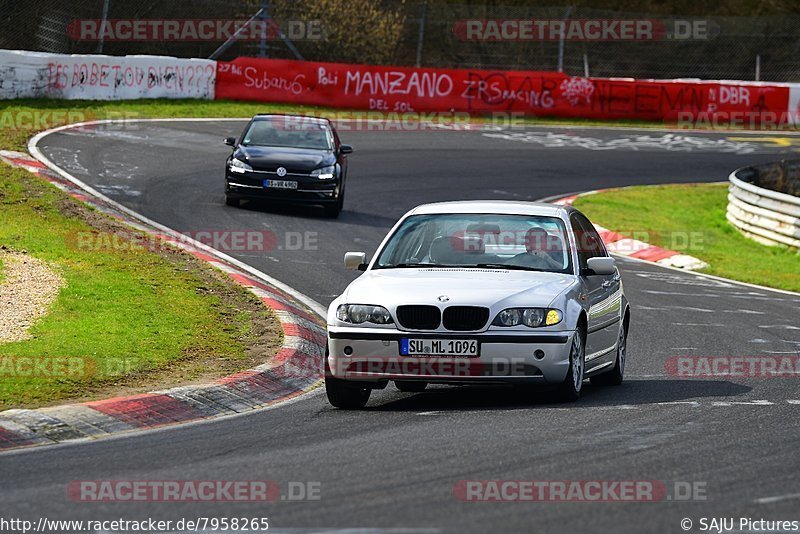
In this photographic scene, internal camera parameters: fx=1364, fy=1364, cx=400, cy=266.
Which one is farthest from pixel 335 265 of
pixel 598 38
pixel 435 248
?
pixel 598 38

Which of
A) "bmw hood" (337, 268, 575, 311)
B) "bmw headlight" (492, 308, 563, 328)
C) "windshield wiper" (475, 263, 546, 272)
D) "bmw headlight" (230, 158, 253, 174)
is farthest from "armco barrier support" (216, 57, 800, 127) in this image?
"bmw headlight" (492, 308, 563, 328)

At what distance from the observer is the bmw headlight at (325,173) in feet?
71.3

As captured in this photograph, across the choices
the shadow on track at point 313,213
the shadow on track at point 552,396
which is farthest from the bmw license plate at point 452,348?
the shadow on track at point 313,213

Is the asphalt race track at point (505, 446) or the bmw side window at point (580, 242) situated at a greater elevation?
the bmw side window at point (580, 242)

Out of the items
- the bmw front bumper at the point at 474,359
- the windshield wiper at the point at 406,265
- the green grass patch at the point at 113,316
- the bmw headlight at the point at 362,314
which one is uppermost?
the windshield wiper at the point at 406,265

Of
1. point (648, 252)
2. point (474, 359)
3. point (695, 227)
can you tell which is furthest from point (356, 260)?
point (695, 227)

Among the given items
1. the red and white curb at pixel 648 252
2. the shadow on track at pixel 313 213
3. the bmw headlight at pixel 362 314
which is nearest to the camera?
the bmw headlight at pixel 362 314

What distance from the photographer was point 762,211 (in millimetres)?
23828

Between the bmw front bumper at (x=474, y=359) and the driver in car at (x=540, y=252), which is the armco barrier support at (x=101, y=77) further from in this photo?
the bmw front bumper at (x=474, y=359)

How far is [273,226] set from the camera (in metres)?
20.3

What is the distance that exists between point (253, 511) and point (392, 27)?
3828 cm

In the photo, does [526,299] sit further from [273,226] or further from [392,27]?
[392,27]

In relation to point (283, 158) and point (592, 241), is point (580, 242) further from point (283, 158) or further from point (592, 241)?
point (283, 158)

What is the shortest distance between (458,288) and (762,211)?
1570cm
